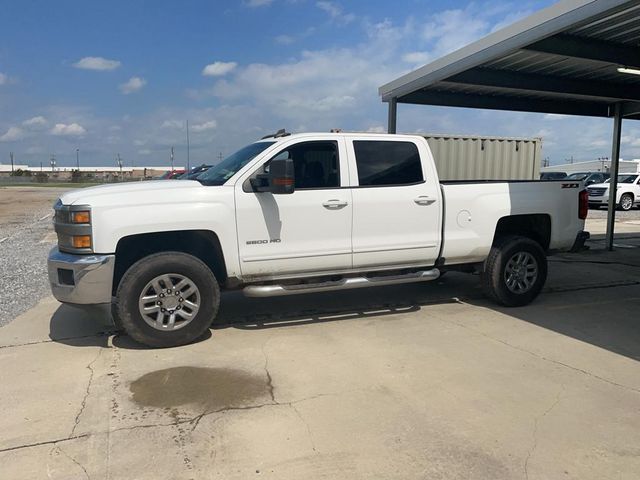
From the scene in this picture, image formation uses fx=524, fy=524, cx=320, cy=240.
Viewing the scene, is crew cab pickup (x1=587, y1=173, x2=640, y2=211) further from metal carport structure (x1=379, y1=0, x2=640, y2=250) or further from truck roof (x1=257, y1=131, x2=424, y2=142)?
truck roof (x1=257, y1=131, x2=424, y2=142)

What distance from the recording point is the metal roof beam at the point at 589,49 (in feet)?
24.2

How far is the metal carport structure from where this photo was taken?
6.42 m

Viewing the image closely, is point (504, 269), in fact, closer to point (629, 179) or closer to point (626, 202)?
point (626, 202)

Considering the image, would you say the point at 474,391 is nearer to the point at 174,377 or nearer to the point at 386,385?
the point at 386,385

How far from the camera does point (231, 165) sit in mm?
5758

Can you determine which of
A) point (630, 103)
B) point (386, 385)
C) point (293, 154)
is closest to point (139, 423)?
point (386, 385)

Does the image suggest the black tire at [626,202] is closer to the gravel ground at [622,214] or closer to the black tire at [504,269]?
the gravel ground at [622,214]

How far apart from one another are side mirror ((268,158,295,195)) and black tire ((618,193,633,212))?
22.7 m

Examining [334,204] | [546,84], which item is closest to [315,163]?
[334,204]

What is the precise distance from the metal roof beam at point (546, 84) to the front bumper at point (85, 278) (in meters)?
6.62

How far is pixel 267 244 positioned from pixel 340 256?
840mm

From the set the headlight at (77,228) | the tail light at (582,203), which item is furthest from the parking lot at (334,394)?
the tail light at (582,203)

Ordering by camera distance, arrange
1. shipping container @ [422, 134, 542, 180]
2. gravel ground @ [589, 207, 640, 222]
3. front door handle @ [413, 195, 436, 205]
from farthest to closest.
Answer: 1. gravel ground @ [589, 207, 640, 222]
2. shipping container @ [422, 134, 542, 180]
3. front door handle @ [413, 195, 436, 205]

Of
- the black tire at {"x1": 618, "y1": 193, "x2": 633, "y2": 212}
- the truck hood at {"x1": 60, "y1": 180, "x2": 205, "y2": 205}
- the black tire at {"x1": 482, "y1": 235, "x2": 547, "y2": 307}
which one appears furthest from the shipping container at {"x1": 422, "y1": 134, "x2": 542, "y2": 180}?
the black tire at {"x1": 618, "y1": 193, "x2": 633, "y2": 212}
